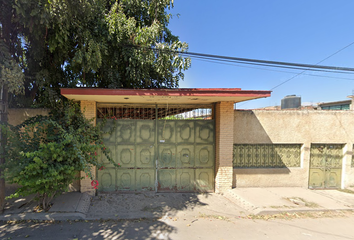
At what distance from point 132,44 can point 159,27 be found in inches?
40.0

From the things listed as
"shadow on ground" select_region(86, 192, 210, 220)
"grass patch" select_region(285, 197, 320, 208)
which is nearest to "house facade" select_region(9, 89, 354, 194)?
"shadow on ground" select_region(86, 192, 210, 220)

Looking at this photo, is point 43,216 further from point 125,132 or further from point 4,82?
point 4,82

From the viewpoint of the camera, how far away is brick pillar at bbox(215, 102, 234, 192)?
5734mm

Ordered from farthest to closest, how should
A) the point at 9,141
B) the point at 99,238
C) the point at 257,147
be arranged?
1. the point at 257,147
2. the point at 9,141
3. the point at 99,238

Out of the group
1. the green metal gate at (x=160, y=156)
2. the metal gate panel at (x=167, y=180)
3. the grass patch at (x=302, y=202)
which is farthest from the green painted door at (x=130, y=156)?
the grass patch at (x=302, y=202)

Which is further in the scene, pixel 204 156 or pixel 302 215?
pixel 204 156

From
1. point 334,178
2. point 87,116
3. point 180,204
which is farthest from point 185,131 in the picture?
point 334,178

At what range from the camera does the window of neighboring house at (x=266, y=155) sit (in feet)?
20.0

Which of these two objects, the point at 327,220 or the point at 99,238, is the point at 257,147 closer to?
the point at 327,220

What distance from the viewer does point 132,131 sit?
5.79 m

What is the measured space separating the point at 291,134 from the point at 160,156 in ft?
14.5

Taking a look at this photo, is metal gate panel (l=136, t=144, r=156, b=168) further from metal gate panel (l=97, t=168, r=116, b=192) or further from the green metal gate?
metal gate panel (l=97, t=168, r=116, b=192)

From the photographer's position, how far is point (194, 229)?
3.84m

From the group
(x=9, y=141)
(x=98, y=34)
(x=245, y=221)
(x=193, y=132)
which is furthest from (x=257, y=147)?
(x=9, y=141)
